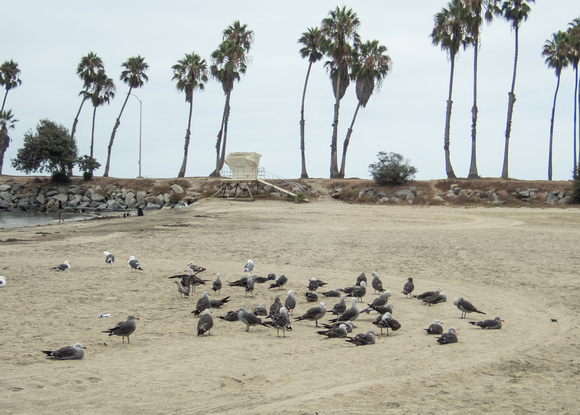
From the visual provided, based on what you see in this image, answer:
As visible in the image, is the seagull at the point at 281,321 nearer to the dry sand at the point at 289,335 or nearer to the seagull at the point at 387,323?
the dry sand at the point at 289,335

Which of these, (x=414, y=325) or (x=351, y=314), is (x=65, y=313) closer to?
(x=351, y=314)

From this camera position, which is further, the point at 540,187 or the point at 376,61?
the point at 376,61

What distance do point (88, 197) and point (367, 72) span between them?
35.7 metres

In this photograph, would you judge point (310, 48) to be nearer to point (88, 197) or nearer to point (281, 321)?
point (88, 197)

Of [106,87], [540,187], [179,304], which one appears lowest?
[179,304]

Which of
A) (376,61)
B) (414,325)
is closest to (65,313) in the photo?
(414,325)

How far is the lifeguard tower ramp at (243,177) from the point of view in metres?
52.4

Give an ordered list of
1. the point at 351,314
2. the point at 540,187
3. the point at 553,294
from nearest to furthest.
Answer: the point at 351,314 < the point at 553,294 < the point at 540,187

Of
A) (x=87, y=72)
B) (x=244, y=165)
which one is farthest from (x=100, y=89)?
(x=244, y=165)

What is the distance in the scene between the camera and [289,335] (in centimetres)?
1049

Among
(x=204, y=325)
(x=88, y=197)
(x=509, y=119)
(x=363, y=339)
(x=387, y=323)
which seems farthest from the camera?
(x=88, y=197)

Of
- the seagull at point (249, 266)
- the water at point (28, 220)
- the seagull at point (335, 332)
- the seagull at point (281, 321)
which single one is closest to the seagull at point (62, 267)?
the seagull at point (249, 266)

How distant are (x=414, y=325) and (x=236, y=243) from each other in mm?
12555

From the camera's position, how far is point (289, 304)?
12.1 meters
